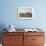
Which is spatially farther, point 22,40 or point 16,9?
point 16,9

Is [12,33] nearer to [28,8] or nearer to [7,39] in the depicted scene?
[7,39]

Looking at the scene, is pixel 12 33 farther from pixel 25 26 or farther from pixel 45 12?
pixel 45 12

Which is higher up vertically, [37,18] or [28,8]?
[28,8]

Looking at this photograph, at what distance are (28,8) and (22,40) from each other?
1132 mm

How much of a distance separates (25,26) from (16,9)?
65 cm

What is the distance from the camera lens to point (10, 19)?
4.19 m

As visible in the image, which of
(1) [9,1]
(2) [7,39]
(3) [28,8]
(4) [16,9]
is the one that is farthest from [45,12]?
(2) [7,39]

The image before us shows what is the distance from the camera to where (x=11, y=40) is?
366 centimetres

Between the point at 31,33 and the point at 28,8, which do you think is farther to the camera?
the point at 28,8

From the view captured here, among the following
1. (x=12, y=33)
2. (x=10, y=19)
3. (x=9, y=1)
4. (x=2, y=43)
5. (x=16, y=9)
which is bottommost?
(x=2, y=43)

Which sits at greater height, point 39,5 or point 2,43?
point 39,5

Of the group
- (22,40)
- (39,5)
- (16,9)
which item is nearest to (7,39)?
(22,40)

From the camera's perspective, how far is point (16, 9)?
4164 mm

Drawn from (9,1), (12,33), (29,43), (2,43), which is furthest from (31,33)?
(9,1)
